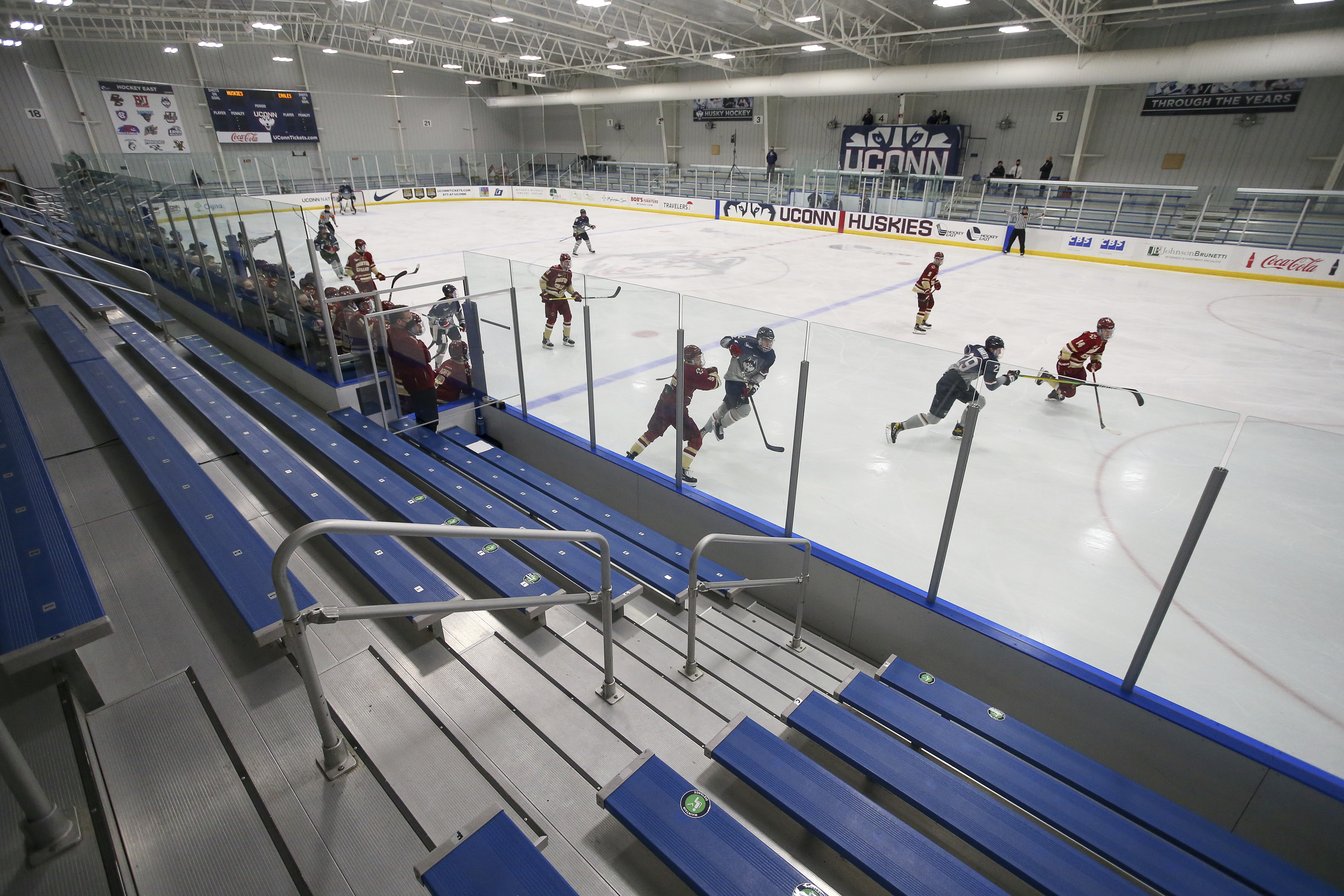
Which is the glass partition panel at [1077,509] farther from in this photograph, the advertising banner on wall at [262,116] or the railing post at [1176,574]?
the advertising banner on wall at [262,116]

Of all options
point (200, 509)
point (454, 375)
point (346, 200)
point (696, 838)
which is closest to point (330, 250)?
point (454, 375)

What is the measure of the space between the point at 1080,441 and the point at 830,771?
2075mm

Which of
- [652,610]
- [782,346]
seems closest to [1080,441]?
[782,346]

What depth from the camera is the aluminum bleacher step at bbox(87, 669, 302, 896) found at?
1.80 meters

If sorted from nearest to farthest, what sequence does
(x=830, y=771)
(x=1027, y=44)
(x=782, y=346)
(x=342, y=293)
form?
(x=830, y=771), (x=782, y=346), (x=342, y=293), (x=1027, y=44)

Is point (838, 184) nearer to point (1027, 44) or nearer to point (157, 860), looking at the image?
point (1027, 44)

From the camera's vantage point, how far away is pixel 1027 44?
1967 cm

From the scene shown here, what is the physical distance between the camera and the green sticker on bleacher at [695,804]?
204 cm

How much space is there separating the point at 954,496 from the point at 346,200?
27.8 m

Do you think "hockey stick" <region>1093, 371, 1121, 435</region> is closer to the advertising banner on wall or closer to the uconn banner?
the uconn banner

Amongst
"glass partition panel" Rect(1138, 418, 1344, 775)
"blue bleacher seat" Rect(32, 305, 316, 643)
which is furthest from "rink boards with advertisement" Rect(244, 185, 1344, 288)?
"glass partition panel" Rect(1138, 418, 1344, 775)

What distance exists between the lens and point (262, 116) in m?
27.4

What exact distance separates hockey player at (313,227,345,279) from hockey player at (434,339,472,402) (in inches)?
59.6

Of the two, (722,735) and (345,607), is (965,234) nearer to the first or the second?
(722,735)
